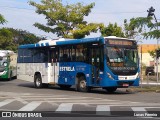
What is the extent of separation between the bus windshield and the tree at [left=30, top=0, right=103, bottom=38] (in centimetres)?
2755

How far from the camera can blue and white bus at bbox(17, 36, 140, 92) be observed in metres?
23.0

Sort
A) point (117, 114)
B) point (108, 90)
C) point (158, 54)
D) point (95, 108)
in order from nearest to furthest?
point (117, 114) < point (95, 108) < point (108, 90) < point (158, 54)

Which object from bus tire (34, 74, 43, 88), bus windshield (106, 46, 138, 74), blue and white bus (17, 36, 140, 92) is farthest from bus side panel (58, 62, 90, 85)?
bus tire (34, 74, 43, 88)

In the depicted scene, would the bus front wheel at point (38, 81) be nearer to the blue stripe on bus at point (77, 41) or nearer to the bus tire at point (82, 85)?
the blue stripe on bus at point (77, 41)

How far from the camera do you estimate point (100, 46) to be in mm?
23219

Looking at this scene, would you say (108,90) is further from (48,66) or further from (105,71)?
(48,66)

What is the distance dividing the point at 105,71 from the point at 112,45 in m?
1.55

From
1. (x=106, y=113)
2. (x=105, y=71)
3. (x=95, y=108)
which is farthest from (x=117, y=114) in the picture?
(x=105, y=71)

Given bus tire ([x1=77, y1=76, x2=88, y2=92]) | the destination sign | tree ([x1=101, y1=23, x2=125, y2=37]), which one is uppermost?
tree ([x1=101, y1=23, x2=125, y2=37])

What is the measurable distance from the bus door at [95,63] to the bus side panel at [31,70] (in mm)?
5259

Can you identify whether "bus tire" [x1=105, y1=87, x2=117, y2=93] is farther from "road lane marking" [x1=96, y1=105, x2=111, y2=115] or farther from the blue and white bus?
"road lane marking" [x1=96, y1=105, x2=111, y2=115]

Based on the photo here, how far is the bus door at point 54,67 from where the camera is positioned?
27.3 metres

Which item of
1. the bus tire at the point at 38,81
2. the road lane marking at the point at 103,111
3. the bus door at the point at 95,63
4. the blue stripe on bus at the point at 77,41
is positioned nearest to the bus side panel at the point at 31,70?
the bus tire at the point at 38,81

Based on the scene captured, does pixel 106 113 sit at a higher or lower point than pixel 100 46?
lower
